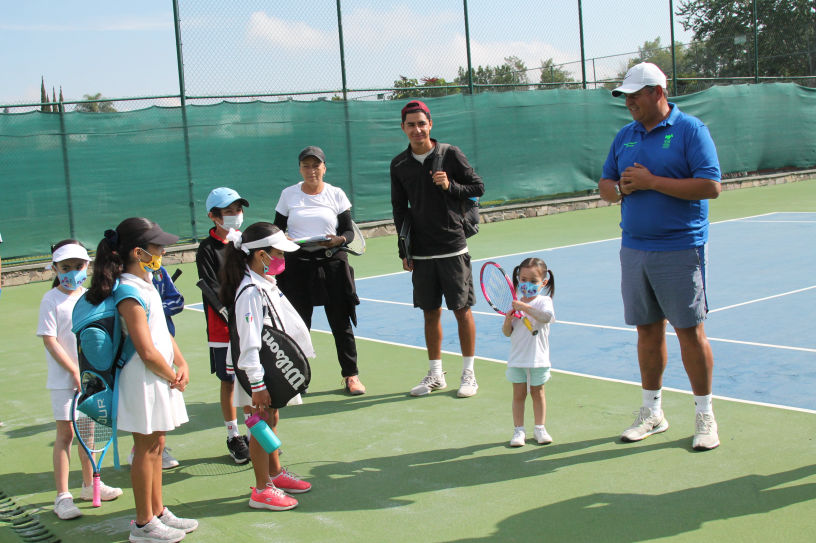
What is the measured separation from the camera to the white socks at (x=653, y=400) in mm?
4730

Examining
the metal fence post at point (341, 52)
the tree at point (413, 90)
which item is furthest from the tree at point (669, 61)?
the metal fence post at point (341, 52)

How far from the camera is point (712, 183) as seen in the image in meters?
4.29

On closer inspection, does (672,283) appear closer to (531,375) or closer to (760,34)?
(531,375)

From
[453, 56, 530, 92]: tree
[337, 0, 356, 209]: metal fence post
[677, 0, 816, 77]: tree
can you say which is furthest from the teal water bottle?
[677, 0, 816, 77]: tree

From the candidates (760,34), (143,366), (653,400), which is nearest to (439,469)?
(653,400)

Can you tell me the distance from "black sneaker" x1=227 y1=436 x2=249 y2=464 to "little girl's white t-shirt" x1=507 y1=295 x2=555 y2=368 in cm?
153

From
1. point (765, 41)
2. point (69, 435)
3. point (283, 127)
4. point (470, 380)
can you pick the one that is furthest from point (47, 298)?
point (765, 41)

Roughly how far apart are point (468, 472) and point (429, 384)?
150 centimetres

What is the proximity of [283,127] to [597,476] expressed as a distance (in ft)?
37.1

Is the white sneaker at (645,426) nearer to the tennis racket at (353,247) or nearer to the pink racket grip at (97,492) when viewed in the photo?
the tennis racket at (353,247)

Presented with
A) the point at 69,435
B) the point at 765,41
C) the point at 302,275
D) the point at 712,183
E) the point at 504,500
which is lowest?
the point at 504,500

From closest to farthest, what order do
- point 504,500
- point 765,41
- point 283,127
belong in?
point 504,500, point 283,127, point 765,41

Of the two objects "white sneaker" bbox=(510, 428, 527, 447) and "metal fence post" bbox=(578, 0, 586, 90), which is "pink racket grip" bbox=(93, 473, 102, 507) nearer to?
"white sneaker" bbox=(510, 428, 527, 447)

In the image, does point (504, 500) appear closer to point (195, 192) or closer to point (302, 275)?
point (302, 275)
